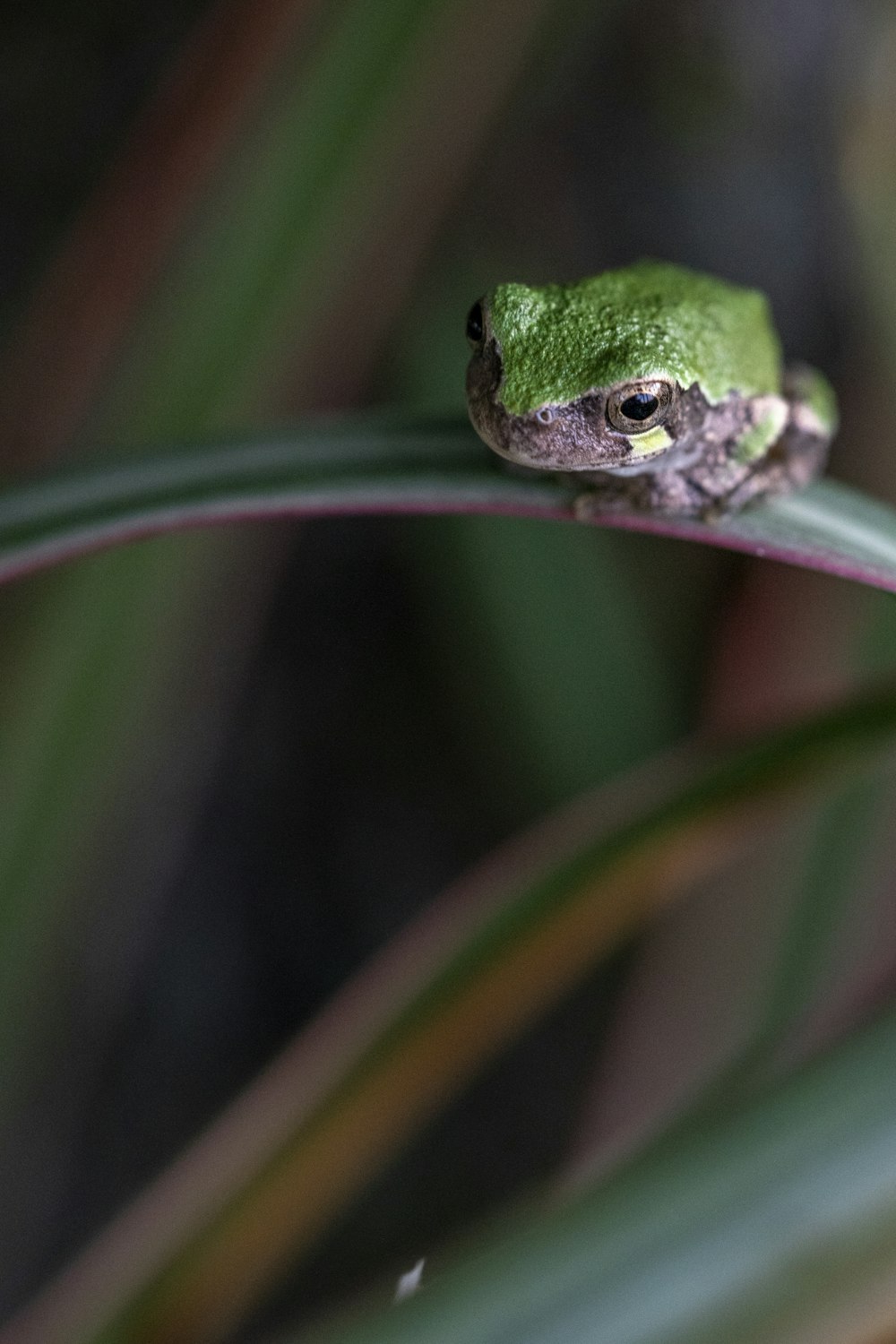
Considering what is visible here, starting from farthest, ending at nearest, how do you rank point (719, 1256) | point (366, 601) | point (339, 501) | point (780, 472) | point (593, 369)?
point (366, 601), point (780, 472), point (593, 369), point (339, 501), point (719, 1256)

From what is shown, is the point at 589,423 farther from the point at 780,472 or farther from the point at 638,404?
the point at 780,472

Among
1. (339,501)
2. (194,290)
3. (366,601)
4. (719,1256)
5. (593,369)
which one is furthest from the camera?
(366,601)

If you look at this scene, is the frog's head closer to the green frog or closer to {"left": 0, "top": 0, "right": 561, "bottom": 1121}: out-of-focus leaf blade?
the green frog

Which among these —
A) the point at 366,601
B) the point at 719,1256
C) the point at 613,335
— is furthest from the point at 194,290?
the point at 719,1256

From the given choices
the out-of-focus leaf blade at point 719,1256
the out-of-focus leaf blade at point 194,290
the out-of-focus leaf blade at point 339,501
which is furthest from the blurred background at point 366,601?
the out-of-focus leaf blade at point 719,1256

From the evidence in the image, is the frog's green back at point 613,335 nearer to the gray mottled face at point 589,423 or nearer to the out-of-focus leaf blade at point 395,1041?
the gray mottled face at point 589,423

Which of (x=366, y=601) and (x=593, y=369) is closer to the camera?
(x=593, y=369)

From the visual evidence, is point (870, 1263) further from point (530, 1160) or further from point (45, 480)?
point (530, 1160)
